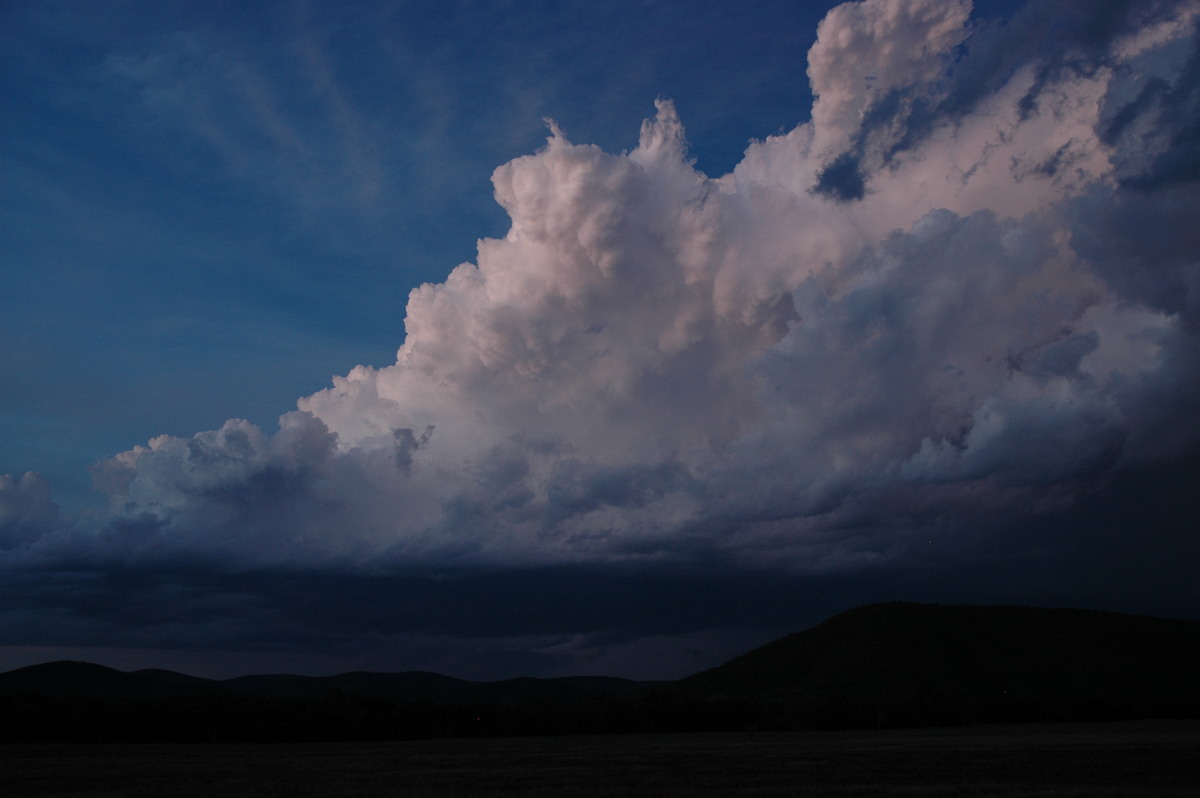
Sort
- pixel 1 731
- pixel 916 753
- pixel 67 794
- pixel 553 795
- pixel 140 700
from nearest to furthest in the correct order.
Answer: pixel 553 795 → pixel 67 794 → pixel 916 753 → pixel 1 731 → pixel 140 700

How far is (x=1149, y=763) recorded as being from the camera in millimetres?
62000

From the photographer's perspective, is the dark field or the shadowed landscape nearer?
the dark field

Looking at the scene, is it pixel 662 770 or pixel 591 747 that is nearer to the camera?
pixel 662 770

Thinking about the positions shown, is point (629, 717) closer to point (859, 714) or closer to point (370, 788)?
point (859, 714)

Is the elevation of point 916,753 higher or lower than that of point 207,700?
lower

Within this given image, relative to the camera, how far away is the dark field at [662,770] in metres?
50.6

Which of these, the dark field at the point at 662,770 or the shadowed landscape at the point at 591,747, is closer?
the dark field at the point at 662,770

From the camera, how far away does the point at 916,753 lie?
255 feet

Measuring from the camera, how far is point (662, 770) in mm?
64125

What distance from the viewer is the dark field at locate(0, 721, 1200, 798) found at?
50.6 m

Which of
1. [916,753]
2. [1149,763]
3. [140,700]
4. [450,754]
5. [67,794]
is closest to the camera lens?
[67,794]

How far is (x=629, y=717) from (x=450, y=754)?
6072cm

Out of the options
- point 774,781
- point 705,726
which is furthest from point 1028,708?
point 774,781

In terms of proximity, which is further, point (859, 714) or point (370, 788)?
point (859, 714)
